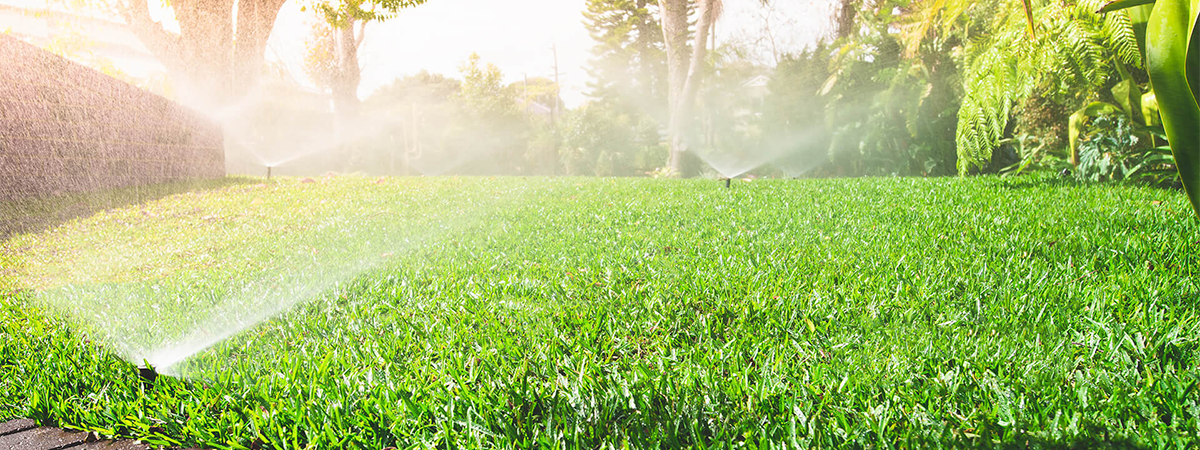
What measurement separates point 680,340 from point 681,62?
9273 millimetres

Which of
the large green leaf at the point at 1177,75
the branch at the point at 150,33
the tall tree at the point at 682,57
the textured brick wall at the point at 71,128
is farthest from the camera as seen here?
the tall tree at the point at 682,57

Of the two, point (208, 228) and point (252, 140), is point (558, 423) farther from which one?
point (252, 140)

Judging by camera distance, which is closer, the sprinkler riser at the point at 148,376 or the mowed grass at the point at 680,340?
the mowed grass at the point at 680,340

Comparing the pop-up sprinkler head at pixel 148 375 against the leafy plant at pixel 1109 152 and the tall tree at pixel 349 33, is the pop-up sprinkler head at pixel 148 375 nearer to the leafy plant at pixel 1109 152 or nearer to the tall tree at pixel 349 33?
the leafy plant at pixel 1109 152

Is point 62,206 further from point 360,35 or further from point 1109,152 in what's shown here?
point 1109,152

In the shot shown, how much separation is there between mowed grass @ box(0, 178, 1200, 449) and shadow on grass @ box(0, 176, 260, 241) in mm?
1313

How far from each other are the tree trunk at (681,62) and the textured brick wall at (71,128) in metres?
6.42

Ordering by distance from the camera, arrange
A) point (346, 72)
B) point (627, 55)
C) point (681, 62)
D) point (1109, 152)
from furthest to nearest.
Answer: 1. point (627, 55)
2. point (346, 72)
3. point (681, 62)
4. point (1109, 152)

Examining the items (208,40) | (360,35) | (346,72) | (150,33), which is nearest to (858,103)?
(360,35)

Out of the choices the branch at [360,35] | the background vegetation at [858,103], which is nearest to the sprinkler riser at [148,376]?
the background vegetation at [858,103]

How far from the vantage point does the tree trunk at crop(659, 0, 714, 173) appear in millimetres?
8586

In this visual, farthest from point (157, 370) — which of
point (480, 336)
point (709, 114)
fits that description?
point (709, 114)

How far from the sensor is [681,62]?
395 inches

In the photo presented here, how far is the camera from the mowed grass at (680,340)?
0.99 m
